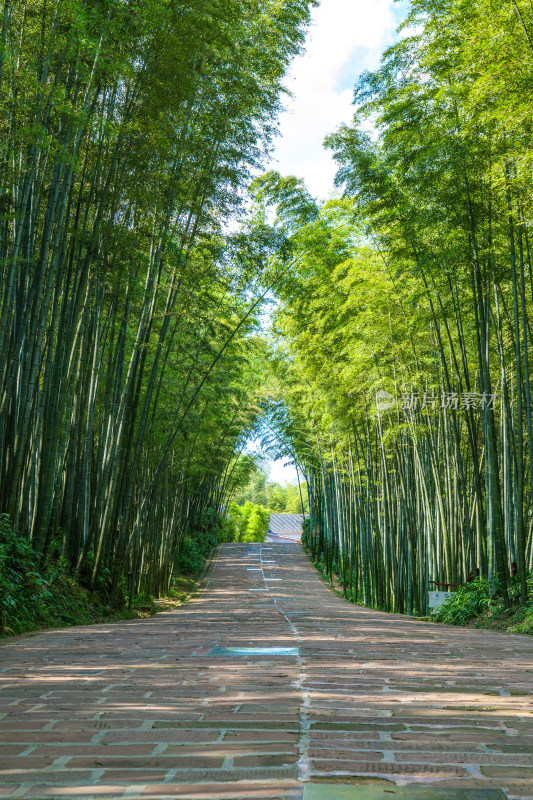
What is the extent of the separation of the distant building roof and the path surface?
41.0m

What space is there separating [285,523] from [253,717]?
44.4m

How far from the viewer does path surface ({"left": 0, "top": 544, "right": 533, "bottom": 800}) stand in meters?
1.63

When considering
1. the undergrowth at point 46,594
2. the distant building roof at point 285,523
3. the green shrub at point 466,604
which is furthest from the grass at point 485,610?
the distant building roof at point 285,523

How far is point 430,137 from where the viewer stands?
20.5 ft

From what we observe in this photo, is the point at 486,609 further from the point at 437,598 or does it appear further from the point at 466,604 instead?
the point at 437,598

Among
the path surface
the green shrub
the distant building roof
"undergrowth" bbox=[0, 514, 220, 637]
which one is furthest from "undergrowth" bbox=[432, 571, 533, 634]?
the distant building roof

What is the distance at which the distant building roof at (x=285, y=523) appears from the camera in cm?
4462

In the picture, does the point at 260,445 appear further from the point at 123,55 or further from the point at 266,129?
the point at 123,55

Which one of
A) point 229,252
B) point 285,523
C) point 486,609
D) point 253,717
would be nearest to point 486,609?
point 486,609

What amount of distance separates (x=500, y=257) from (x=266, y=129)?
2.83 m

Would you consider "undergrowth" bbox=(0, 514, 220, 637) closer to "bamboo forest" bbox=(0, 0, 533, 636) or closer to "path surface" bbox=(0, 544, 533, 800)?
"bamboo forest" bbox=(0, 0, 533, 636)

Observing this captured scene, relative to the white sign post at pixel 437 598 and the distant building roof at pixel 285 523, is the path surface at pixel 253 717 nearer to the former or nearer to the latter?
the white sign post at pixel 437 598

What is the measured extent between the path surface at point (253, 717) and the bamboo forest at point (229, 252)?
186 centimetres

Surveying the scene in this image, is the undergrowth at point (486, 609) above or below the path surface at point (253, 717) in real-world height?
below
